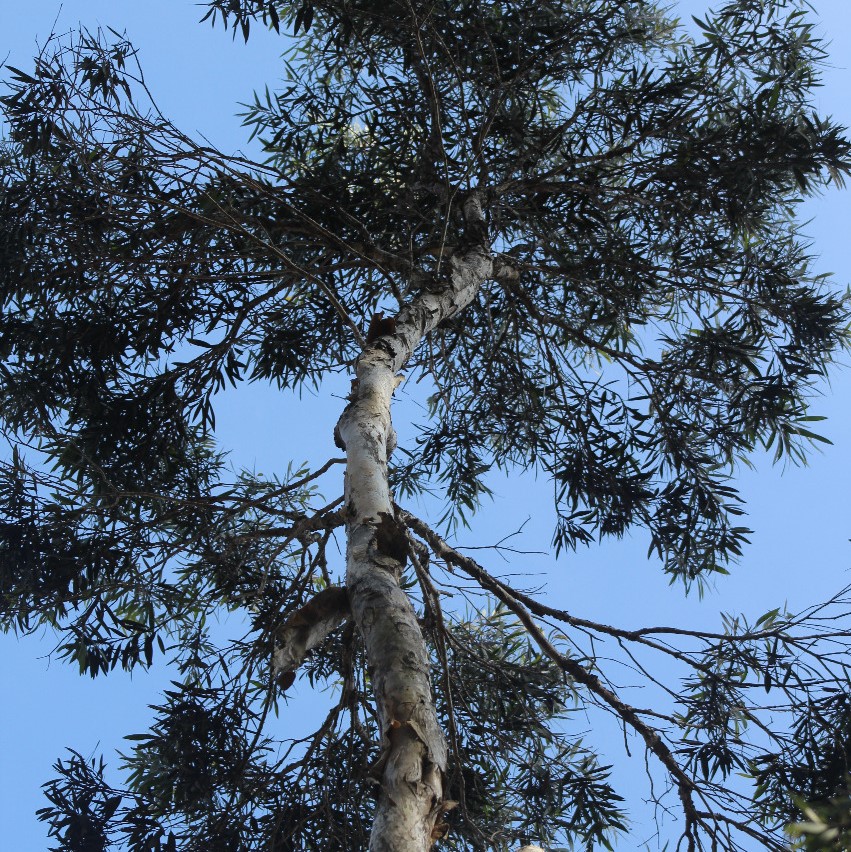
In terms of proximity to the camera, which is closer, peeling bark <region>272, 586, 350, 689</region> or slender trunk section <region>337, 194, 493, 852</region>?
slender trunk section <region>337, 194, 493, 852</region>

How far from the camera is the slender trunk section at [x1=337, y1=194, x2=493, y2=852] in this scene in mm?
2072

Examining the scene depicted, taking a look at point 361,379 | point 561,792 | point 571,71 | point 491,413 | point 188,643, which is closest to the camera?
point 361,379

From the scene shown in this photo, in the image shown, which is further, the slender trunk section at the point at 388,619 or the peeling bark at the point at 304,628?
the peeling bark at the point at 304,628

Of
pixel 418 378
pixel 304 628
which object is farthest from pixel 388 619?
pixel 418 378

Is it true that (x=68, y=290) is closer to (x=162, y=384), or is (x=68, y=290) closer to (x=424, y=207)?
(x=162, y=384)

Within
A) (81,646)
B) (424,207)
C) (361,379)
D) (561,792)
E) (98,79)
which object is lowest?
(561,792)

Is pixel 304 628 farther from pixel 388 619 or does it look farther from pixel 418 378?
pixel 418 378

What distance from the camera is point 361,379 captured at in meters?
3.54

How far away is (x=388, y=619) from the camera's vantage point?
251cm

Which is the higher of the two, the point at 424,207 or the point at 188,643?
the point at 424,207

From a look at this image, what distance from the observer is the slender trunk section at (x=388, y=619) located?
2.07 meters

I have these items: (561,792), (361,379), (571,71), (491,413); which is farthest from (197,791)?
(571,71)

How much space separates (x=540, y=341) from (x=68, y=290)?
9.23ft

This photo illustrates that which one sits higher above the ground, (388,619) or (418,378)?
(418,378)
